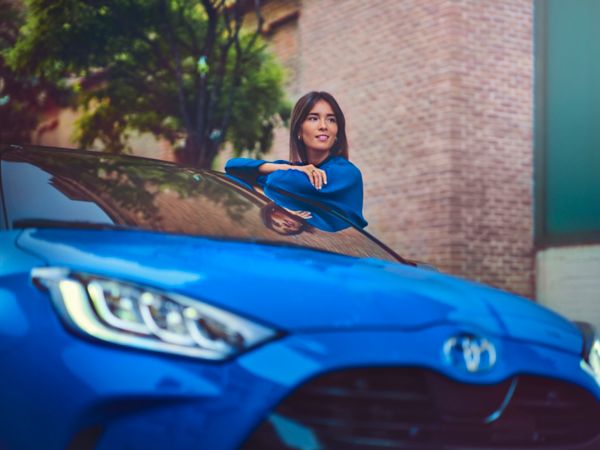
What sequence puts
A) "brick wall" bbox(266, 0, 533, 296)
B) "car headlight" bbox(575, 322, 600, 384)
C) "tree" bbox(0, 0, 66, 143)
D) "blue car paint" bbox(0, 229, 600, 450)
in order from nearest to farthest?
1. "blue car paint" bbox(0, 229, 600, 450)
2. "car headlight" bbox(575, 322, 600, 384)
3. "tree" bbox(0, 0, 66, 143)
4. "brick wall" bbox(266, 0, 533, 296)

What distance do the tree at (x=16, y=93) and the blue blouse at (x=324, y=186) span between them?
5.71 meters

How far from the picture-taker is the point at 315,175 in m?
4.41

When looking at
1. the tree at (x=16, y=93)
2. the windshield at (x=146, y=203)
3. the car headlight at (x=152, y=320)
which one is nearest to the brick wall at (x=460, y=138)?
the tree at (x=16, y=93)

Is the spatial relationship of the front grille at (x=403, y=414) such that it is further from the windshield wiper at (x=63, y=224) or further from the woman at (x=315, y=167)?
the woman at (x=315, y=167)

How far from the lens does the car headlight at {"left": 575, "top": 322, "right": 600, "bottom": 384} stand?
8.78 feet

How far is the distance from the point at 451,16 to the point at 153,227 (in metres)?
8.23

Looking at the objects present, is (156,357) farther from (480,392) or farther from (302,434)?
(480,392)

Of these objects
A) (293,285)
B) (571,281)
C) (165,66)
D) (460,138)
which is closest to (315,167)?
(293,285)

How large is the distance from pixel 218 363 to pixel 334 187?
2.29m

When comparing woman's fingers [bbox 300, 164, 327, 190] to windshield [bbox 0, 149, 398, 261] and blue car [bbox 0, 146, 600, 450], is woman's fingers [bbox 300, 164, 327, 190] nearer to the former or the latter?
windshield [bbox 0, 149, 398, 261]

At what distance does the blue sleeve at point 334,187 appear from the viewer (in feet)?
14.2

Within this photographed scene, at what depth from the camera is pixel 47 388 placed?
2.26 meters

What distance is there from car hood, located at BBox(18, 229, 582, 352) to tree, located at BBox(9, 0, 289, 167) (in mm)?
6743

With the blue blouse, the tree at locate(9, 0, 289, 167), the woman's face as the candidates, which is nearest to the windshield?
the blue blouse
